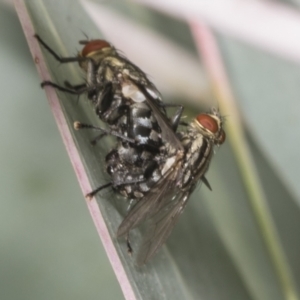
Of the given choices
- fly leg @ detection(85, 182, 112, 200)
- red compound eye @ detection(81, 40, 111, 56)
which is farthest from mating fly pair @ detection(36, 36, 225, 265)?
fly leg @ detection(85, 182, 112, 200)

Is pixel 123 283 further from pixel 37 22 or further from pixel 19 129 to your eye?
pixel 19 129

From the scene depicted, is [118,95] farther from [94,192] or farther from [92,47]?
[94,192]

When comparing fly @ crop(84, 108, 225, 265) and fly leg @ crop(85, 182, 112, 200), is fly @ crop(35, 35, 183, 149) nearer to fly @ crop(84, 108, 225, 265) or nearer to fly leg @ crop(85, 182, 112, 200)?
fly @ crop(84, 108, 225, 265)

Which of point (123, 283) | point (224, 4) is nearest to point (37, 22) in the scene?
point (123, 283)

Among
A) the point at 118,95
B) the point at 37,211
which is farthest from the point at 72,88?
the point at 37,211

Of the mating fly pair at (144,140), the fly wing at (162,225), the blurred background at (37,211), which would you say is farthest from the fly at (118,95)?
the blurred background at (37,211)

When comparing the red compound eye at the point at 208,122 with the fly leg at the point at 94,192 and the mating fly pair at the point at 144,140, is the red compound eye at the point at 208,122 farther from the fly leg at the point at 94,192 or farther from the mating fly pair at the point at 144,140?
the fly leg at the point at 94,192
